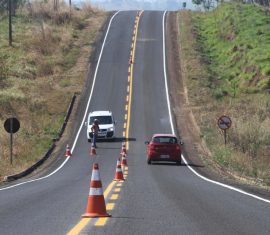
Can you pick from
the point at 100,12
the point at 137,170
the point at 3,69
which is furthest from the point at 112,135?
the point at 100,12

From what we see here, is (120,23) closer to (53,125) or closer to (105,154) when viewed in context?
(53,125)

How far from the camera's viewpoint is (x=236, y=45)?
69.8 metres

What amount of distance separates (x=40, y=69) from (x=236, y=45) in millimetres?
19685

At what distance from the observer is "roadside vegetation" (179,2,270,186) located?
38.7 m

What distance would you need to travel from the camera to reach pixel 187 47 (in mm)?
71125

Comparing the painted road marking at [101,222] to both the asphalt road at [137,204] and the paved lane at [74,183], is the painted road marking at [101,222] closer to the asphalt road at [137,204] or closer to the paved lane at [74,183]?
the asphalt road at [137,204]

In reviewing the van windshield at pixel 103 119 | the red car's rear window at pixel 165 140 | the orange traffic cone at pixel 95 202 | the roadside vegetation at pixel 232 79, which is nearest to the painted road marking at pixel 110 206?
the orange traffic cone at pixel 95 202

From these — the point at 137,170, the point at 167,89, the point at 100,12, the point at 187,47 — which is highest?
the point at 100,12

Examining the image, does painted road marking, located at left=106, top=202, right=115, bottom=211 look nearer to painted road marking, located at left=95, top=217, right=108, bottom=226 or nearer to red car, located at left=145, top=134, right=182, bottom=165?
painted road marking, located at left=95, top=217, right=108, bottom=226

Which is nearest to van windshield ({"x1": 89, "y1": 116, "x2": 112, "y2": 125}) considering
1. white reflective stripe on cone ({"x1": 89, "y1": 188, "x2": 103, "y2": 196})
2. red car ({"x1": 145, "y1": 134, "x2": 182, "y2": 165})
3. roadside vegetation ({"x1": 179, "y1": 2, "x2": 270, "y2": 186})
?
roadside vegetation ({"x1": 179, "y1": 2, "x2": 270, "y2": 186})

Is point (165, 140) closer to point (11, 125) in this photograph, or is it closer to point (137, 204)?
point (11, 125)

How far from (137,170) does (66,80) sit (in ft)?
112

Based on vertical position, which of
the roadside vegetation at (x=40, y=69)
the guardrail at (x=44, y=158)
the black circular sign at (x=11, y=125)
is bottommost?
the guardrail at (x=44, y=158)

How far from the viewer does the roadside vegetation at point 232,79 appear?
38656mm
